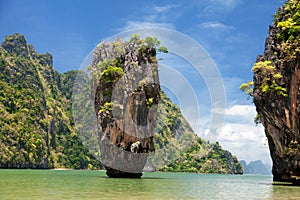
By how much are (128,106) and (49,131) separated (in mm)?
84642

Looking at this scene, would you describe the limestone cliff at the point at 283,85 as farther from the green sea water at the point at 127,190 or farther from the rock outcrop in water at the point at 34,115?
the rock outcrop in water at the point at 34,115

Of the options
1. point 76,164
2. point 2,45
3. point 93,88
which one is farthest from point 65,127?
point 93,88

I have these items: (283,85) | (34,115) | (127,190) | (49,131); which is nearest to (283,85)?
(283,85)

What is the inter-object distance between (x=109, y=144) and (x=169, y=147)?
83.5m

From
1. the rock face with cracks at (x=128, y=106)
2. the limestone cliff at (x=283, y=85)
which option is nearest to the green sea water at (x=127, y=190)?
the limestone cliff at (x=283, y=85)

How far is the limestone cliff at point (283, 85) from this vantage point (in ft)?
83.3

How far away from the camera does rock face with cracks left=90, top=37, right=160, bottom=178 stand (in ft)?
118

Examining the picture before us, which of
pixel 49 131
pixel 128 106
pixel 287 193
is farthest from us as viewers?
pixel 49 131

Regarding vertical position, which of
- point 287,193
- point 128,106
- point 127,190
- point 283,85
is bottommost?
point 127,190

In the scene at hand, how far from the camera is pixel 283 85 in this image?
2659 cm

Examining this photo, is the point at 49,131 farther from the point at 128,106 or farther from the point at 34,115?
the point at 128,106

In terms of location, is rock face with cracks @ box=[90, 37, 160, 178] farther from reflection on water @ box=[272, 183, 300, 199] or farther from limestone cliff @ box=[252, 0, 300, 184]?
reflection on water @ box=[272, 183, 300, 199]

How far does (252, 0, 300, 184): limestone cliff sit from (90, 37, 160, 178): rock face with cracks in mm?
11498

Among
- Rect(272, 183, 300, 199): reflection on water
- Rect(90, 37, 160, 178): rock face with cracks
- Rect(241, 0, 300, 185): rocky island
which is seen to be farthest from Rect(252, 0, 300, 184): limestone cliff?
Rect(90, 37, 160, 178): rock face with cracks
